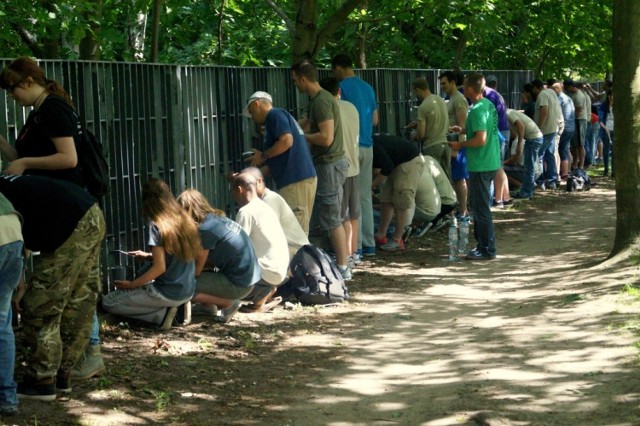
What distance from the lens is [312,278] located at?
34.8ft

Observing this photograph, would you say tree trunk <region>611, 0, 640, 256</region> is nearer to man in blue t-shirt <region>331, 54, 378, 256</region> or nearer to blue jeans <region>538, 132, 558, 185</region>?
man in blue t-shirt <region>331, 54, 378, 256</region>

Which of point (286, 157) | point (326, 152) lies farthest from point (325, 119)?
point (286, 157)

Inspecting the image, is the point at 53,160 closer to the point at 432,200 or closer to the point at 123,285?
the point at 123,285

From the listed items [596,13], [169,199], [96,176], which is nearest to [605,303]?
[169,199]

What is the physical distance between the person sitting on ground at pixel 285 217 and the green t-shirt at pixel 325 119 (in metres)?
1.07

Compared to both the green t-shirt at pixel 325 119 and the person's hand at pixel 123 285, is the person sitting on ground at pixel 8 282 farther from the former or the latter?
→ the green t-shirt at pixel 325 119

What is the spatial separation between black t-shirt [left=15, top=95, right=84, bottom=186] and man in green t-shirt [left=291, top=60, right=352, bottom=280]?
397 cm

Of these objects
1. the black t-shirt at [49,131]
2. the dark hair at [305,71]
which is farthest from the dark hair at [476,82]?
the black t-shirt at [49,131]

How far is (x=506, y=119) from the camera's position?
18.9 metres

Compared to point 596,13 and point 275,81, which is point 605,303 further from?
point 596,13

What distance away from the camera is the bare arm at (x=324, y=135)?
11477mm

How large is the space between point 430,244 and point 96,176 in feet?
24.0

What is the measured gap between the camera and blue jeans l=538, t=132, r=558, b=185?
810 inches

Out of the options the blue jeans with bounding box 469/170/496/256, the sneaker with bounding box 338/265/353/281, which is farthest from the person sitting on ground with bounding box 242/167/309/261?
the blue jeans with bounding box 469/170/496/256
